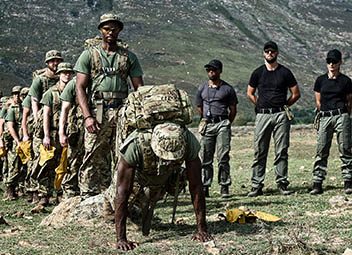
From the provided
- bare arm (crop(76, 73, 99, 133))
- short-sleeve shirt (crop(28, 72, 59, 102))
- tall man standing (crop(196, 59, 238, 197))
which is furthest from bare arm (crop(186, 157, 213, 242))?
short-sleeve shirt (crop(28, 72, 59, 102))

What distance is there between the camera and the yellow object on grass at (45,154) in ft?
32.7

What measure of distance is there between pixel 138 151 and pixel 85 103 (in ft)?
5.87

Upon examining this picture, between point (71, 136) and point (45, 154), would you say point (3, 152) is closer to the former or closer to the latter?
point (45, 154)

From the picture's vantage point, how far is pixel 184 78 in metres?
79.4

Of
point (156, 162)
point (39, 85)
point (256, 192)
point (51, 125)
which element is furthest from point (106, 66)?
point (256, 192)

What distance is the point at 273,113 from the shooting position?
998 cm

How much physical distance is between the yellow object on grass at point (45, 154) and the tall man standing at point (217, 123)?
2373 mm

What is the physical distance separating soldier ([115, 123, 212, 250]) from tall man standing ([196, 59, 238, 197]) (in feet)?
14.2

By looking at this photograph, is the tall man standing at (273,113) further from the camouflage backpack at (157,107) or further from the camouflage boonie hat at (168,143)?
the camouflage boonie hat at (168,143)

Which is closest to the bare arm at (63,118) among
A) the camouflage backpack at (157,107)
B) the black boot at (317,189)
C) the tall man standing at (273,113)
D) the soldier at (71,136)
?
the soldier at (71,136)

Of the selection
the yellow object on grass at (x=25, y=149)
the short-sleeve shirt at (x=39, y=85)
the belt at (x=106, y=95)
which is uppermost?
the belt at (x=106, y=95)

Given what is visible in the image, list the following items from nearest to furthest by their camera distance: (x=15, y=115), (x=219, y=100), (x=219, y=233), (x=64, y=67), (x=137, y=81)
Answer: (x=219, y=233) → (x=137, y=81) → (x=64, y=67) → (x=219, y=100) → (x=15, y=115)

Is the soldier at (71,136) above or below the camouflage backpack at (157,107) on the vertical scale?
below

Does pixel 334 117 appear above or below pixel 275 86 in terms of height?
below
